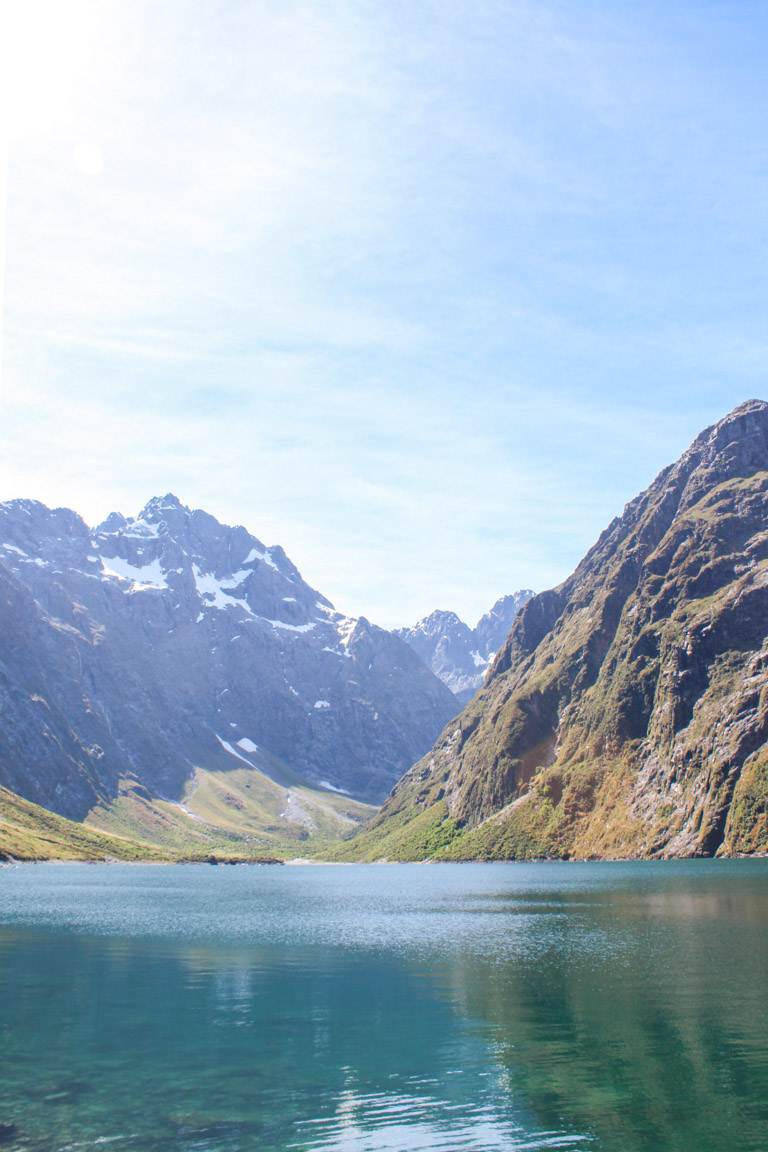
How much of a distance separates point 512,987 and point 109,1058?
2914 cm

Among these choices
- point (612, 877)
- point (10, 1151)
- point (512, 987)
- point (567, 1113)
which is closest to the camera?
point (10, 1151)

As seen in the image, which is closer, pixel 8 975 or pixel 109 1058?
pixel 109 1058

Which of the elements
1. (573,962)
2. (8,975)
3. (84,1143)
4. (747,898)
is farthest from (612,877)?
(84,1143)

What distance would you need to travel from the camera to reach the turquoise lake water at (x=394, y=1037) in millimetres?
37875

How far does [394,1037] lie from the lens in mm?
54188

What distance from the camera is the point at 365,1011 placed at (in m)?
61.4

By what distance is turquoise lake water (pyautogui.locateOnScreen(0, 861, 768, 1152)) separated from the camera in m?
37.9

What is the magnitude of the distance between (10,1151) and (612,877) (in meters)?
171

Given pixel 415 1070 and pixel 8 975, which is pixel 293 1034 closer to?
pixel 415 1070

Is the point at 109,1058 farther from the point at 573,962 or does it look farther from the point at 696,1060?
the point at 573,962

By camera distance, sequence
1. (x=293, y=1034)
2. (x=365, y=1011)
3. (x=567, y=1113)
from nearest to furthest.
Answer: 1. (x=567, y=1113)
2. (x=293, y=1034)
3. (x=365, y=1011)

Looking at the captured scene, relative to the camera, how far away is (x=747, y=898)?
121062 millimetres

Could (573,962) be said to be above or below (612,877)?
above

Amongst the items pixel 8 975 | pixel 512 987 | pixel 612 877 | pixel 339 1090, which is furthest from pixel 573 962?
A: pixel 612 877
